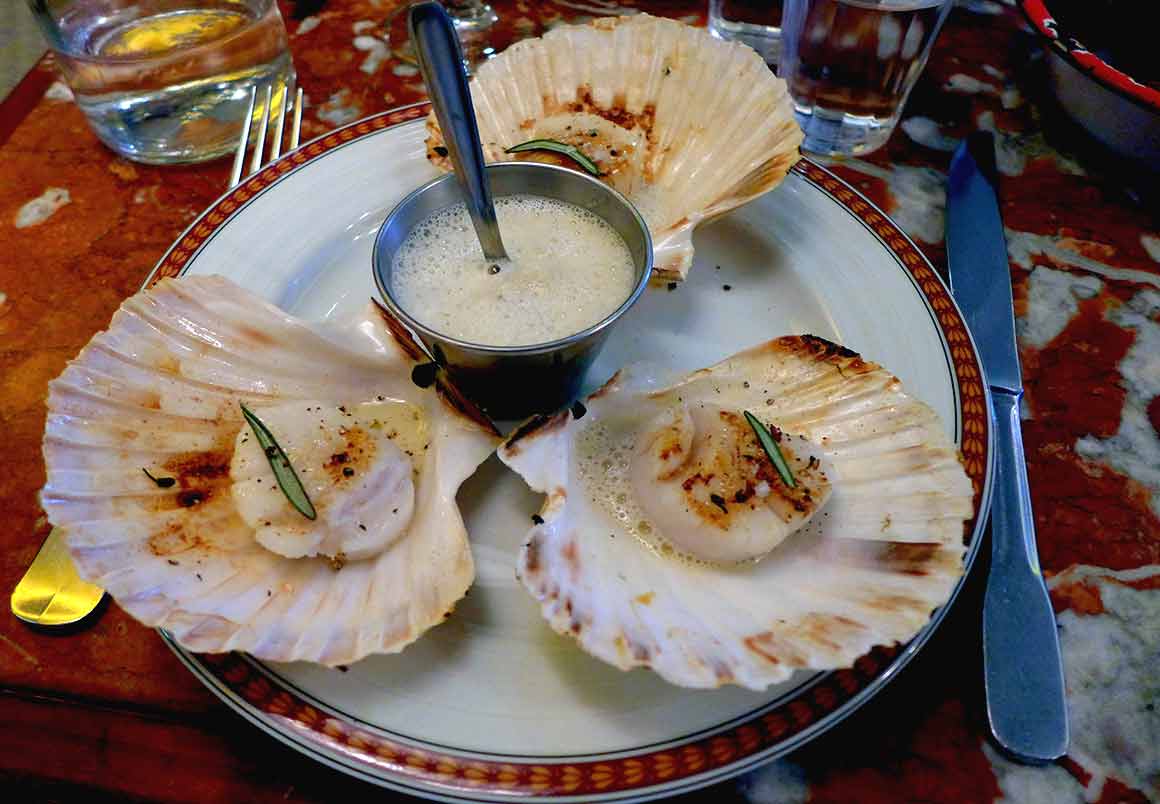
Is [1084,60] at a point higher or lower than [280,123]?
higher

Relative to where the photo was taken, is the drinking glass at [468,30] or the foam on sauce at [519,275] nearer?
the foam on sauce at [519,275]

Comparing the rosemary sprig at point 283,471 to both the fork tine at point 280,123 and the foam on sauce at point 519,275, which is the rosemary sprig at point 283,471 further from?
the fork tine at point 280,123

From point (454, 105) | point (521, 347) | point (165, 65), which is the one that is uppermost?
point (454, 105)

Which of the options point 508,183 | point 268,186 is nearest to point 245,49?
point 268,186

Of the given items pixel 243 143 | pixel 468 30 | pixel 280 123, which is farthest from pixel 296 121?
pixel 468 30

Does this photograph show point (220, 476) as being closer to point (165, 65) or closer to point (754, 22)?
point (165, 65)

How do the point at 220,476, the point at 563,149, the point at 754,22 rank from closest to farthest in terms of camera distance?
1. the point at 220,476
2. the point at 563,149
3. the point at 754,22

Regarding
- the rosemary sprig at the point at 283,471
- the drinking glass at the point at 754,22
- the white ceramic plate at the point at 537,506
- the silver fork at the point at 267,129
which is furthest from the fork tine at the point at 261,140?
the drinking glass at the point at 754,22
